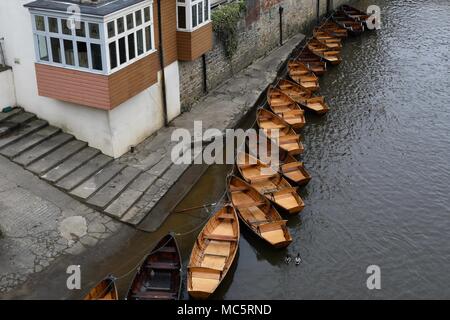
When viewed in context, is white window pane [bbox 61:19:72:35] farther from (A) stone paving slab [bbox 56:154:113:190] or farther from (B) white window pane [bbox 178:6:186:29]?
(B) white window pane [bbox 178:6:186:29]

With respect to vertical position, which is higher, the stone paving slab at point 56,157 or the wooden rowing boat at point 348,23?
the wooden rowing boat at point 348,23

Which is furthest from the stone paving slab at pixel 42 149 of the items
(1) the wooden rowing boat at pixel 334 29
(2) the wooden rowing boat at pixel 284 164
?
(1) the wooden rowing boat at pixel 334 29

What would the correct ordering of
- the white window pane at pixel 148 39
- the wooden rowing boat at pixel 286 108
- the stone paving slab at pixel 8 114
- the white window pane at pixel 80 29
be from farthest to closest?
the wooden rowing boat at pixel 286 108, the stone paving slab at pixel 8 114, the white window pane at pixel 148 39, the white window pane at pixel 80 29

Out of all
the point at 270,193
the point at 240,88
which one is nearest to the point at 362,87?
the point at 240,88

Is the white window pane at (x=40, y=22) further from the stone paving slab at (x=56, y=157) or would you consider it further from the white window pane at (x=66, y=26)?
the stone paving slab at (x=56, y=157)

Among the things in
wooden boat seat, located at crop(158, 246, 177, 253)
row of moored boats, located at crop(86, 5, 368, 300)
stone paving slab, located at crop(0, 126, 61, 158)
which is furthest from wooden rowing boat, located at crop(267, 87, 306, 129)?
wooden boat seat, located at crop(158, 246, 177, 253)

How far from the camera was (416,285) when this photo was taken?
59.9 feet

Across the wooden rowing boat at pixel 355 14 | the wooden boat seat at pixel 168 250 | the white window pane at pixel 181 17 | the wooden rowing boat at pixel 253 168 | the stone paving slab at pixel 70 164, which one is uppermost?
the white window pane at pixel 181 17

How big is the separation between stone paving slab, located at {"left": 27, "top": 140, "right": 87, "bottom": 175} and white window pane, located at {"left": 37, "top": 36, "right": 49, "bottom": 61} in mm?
3374

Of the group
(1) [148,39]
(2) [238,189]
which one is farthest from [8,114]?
(2) [238,189]

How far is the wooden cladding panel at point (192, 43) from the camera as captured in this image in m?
24.8

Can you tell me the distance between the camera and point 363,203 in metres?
22.0

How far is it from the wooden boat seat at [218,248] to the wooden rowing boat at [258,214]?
1.18m

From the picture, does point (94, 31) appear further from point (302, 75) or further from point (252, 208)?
point (302, 75)
